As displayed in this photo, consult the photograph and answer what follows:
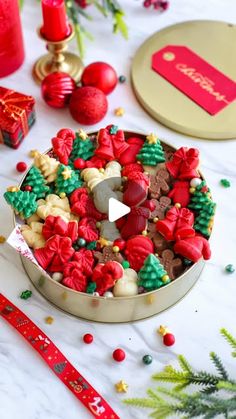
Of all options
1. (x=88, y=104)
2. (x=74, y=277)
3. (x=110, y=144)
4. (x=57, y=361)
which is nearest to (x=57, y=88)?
(x=88, y=104)

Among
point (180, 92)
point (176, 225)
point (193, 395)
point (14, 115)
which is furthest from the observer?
point (180, 92)

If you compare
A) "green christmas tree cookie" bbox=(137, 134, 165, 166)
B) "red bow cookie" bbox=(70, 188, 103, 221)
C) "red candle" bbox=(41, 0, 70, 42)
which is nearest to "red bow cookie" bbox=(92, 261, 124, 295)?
"red bow cookie" bbox=(70, 188, 103, 221)

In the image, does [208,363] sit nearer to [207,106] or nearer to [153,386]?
[153,386]

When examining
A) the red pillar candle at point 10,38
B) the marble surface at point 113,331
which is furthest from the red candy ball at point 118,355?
the red pillar candle at point 10,38

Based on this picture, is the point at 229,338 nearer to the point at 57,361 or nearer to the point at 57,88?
the point at 57,361

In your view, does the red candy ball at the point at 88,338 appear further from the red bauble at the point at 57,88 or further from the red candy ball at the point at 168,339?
the red bauble at the point at 57,88

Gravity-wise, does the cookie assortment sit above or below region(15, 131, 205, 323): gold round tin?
above

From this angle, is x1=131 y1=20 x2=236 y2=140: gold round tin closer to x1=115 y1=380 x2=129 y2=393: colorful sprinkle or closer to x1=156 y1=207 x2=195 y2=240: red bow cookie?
x1=156 y1=207 x2=195 y2=240: red bow cookie
